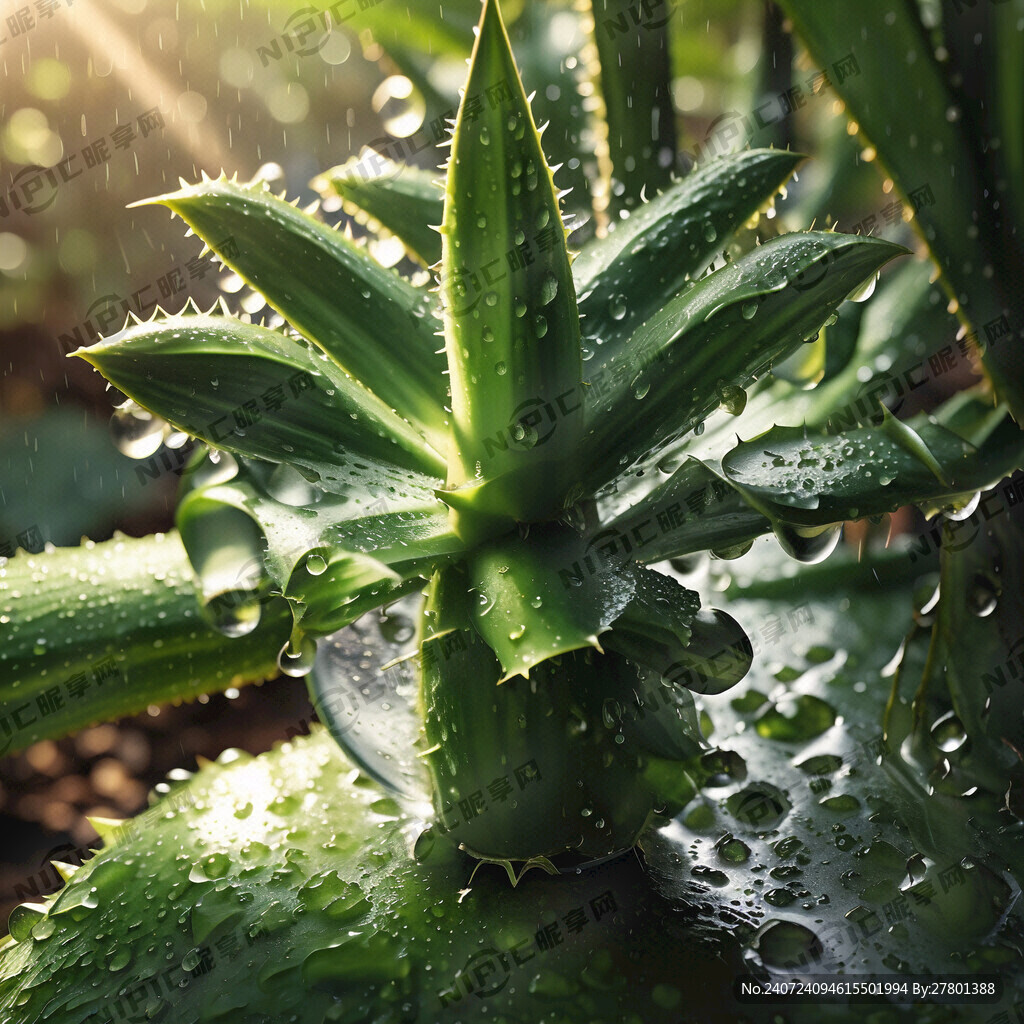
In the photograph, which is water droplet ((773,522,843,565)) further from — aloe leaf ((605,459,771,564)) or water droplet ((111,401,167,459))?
water droplet ((111,401,167,459))

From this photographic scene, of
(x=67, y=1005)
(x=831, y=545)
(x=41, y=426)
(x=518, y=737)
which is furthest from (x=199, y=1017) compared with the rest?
Answer: (x=41, y=426)

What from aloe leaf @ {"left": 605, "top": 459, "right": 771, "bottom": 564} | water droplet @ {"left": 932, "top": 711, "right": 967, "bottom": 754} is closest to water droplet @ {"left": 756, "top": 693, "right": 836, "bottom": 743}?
water droplet @ {"left": 932, "top": 711, "right": 967, "bottom": 754}

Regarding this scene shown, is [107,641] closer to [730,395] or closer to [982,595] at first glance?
[730,395]

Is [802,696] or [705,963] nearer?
[705,963]

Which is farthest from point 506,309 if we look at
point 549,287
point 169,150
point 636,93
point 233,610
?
point 169,150

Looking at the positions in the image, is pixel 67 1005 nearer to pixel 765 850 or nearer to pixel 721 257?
pixel 765 850

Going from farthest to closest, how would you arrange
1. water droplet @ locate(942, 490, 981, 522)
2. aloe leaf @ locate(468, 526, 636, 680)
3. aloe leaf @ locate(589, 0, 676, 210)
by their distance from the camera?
aloe leaf @ locate(589, 0, 676, 210) → water droplet @ locate(942, 490, 981, 522) → aloe leaf @ locate(468, 526, 636, 680)
